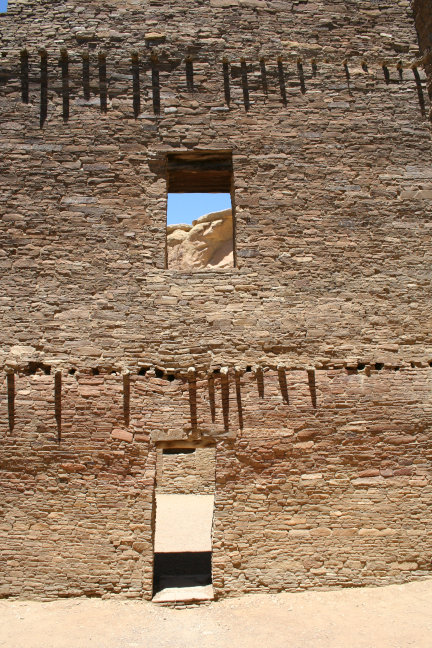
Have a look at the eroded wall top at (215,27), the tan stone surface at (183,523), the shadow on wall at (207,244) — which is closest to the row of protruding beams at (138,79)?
the eroded wall top at (215,27)

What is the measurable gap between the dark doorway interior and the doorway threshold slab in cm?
12

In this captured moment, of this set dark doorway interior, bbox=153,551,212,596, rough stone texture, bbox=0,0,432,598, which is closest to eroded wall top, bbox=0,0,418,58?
rough stone texture, bbox=0,0,432,598

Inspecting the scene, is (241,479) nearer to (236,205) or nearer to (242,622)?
(242,622)

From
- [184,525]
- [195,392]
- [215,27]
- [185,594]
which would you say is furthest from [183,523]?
[215,27]

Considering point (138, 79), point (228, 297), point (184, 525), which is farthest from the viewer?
point (184, 525)

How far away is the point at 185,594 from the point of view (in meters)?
5.59

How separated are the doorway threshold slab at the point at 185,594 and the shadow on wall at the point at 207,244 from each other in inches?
687

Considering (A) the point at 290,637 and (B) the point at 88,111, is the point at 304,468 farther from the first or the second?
(B) the point at 88,111

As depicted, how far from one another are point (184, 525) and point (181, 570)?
3.17 m

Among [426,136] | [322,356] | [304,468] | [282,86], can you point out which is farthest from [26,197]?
[426,136]

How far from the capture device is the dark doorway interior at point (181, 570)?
6195 millimetres

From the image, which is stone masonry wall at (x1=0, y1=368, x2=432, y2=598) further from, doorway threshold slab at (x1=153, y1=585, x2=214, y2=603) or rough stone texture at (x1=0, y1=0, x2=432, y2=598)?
doorway threshold slab at (x1=153, y1=585, x2=214, y2=603)

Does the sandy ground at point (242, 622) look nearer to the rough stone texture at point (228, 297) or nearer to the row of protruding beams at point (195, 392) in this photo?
the rough stone texture at point (228, 297)

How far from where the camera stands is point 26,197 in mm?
6496
